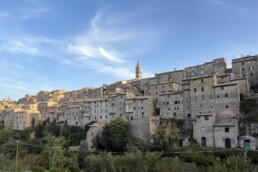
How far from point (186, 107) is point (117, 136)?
14.3 m

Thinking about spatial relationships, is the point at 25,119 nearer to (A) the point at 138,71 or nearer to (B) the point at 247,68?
(A) the point at 138,71

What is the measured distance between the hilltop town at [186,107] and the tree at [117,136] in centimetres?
270

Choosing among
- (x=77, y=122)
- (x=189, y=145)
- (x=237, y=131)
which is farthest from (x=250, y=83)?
(x=77, y=122)

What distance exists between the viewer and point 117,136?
52.1 m

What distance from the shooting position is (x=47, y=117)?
8300 centimetres

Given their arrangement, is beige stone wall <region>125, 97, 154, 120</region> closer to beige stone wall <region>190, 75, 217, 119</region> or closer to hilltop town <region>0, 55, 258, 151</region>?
hilltop town <region>0, 55, 258, 151</region>

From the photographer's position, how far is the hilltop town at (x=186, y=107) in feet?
154

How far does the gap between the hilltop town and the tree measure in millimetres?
2700

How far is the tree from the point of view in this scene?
169 ft

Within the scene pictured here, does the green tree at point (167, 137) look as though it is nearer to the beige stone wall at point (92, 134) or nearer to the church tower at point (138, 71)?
the beige stone wall at point (92, 134)

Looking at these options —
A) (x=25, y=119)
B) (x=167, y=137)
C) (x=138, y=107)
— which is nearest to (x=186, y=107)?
(x=167, y=137)

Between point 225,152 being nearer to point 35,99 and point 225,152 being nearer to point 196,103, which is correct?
point 196,103

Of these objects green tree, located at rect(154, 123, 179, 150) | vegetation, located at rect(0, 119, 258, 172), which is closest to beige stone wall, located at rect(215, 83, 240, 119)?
vegetation, located at rect(0, 119, 258, 172)

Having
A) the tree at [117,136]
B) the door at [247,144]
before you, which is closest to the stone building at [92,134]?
the tree at [117,136]
